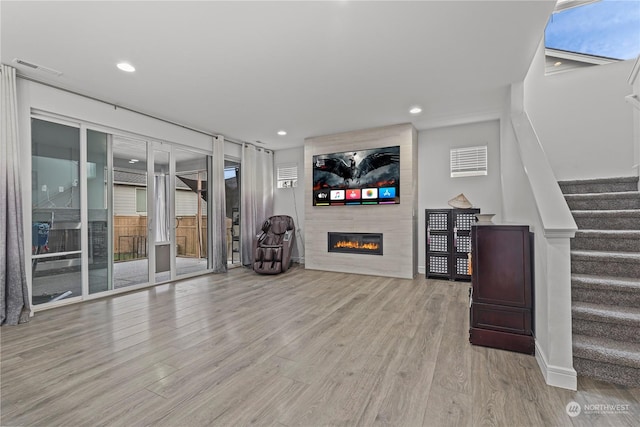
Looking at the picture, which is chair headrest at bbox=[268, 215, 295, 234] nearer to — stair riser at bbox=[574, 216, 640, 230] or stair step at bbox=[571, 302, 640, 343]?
stair riser at bbox=[574, 216, 640, 230]

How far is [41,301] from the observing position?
336 cm

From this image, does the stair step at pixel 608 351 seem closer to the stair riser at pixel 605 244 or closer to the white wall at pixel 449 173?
the stair riser at pixel 605 244

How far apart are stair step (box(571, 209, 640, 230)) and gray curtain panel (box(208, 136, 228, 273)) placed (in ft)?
16.9

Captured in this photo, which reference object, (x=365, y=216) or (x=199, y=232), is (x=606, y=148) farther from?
(x=199, y=232)

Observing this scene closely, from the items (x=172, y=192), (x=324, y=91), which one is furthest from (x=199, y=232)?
(x=324, y=91)

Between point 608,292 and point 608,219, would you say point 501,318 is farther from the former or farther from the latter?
point 608,219

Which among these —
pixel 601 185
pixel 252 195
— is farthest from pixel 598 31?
pixel 252 195

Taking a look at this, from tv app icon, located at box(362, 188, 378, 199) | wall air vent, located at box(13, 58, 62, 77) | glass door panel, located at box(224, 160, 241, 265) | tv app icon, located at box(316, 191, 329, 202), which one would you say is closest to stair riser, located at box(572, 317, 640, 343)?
tv app icon, located at box(362, 188, 378, 199)

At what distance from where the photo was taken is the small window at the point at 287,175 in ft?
21.7

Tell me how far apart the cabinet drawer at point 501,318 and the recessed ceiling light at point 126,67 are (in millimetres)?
4084

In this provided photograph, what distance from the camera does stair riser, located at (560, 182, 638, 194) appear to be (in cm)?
309

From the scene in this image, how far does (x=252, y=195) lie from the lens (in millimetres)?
6207

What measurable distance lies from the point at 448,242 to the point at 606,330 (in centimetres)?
279

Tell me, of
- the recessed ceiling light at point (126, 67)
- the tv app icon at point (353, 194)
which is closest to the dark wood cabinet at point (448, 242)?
the tv app icon at point (353, 194)
